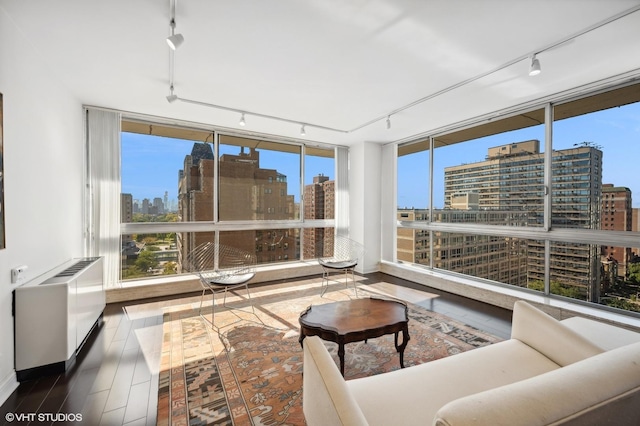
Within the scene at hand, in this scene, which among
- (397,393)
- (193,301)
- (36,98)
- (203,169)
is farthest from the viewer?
(203,169)

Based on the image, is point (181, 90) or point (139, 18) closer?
point (139, 18)

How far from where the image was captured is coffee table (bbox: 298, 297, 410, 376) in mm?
2227

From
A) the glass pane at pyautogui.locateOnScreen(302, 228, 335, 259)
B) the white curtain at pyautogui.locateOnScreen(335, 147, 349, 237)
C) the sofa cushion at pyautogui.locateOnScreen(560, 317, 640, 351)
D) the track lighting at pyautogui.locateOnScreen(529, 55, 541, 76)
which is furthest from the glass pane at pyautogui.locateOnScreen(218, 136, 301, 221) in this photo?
the sofa cushion at pyautogui.locateOnScreen(560, 317, 640, 351)

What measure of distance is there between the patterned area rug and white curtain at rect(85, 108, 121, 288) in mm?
1331

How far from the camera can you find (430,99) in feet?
12.1

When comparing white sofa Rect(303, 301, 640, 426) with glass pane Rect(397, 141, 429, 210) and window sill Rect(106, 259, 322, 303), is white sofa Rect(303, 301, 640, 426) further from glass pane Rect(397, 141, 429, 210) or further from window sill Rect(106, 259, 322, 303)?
window sill Rect(106, 259, 322, 303)

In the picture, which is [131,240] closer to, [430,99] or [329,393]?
[329,393]

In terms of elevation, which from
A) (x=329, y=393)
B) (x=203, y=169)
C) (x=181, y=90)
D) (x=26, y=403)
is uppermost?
(x=181, y=90)

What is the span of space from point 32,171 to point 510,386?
3.83 m

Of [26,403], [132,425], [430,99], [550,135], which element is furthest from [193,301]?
[550,135]

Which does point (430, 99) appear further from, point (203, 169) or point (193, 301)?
point (193, 301)

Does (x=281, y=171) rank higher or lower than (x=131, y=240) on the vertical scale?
higher

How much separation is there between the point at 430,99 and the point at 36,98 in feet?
14.3

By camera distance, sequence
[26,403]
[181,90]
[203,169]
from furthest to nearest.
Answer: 1. [203,169]
2. [181,90]
3. [26,403]
